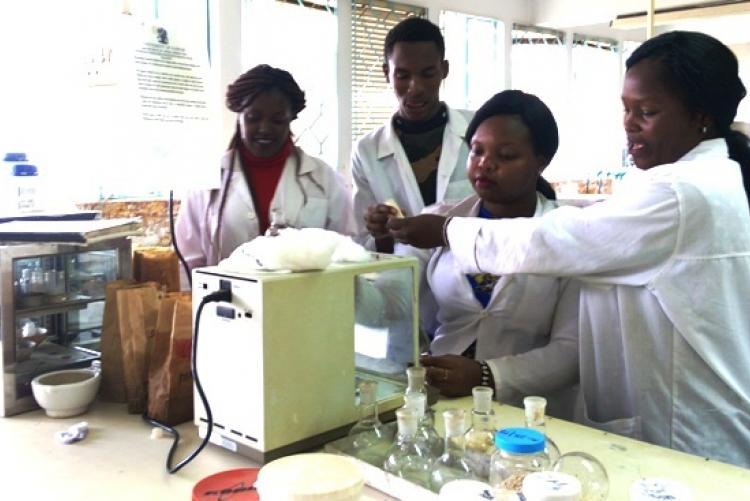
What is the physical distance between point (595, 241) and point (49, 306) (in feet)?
3.62

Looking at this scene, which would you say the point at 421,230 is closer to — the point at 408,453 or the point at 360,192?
the point at 408,453

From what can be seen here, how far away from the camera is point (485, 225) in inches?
52.0

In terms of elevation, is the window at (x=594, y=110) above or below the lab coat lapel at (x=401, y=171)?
above

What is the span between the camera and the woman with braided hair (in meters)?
1.95

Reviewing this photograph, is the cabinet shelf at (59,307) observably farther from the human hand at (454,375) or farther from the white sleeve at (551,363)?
the white sleeve at (551,363)

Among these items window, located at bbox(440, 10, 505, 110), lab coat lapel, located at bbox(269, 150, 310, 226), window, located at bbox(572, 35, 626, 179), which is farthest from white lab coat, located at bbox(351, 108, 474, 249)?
window, located at bbox(572, 35, 626, 179)

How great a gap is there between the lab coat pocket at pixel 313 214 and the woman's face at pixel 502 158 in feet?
2.24

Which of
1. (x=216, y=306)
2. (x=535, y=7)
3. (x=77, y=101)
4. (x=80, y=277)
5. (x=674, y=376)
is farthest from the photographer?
(x=535, y=7)

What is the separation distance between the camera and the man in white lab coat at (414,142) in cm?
209

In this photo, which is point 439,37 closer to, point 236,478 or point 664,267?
point 664,267

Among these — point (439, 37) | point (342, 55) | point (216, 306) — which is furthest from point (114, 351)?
point (342, 55)

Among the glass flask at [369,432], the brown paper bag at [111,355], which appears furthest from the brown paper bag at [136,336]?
the glass flask at [369,432]

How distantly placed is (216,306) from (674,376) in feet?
2.74

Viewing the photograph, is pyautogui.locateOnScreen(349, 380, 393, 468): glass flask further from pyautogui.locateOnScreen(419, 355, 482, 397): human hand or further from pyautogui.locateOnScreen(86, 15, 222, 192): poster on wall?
pyautogui.locateOnScreen(86, 15, 222, 192): poster on wall
